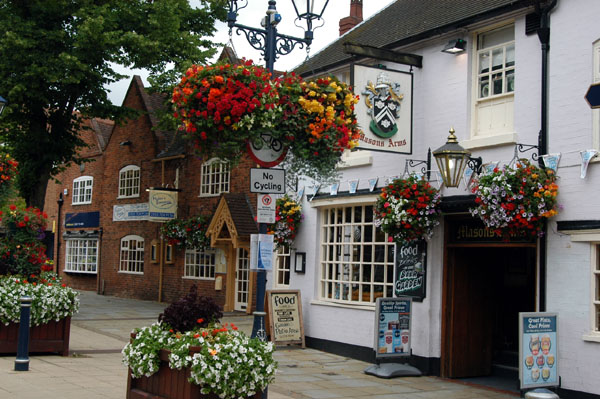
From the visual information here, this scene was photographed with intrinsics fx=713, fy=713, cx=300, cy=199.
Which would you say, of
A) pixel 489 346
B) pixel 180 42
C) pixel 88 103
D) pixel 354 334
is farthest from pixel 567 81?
pixel 88 103

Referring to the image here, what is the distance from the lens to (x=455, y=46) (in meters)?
11.2

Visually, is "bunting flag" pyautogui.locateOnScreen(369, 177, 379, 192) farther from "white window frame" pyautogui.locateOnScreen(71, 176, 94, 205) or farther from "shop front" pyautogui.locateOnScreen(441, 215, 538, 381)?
→ "white window frame" pyautogui.locateOnScreen(71, 176, 94, 205)

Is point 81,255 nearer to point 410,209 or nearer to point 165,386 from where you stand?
point 410,209

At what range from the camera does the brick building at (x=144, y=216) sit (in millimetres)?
21906

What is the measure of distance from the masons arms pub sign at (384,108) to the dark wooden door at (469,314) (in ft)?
6.75

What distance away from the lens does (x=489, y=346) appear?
1202 cm

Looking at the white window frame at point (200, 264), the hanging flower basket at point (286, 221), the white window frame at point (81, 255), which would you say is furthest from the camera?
the white window frame at point (81, 255)

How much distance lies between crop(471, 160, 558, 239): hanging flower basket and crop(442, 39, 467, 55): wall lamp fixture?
2.48 metres

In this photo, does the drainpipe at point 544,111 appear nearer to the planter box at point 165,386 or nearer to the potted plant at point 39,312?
the planter box at point 165,386


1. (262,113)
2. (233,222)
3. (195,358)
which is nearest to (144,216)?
(233,222)

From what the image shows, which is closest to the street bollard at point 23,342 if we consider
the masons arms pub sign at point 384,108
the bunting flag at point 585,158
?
the masons arms pub sign at point 384,108

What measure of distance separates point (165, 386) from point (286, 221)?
7261mm

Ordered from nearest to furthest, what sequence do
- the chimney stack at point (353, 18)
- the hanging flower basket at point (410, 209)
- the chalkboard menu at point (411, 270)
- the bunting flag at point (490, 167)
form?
1. the bunting flag at point (490, 167)
2. the hanging flower basket at point (410, 209)
3. the chalkboard menu at point (411, 270)
4. the chimney stack at point (353, 18)

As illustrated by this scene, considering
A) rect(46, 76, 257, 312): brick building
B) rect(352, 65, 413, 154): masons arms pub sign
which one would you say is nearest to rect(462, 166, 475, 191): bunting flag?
rect(352, 65, 413, 154): masons arms pub sign
